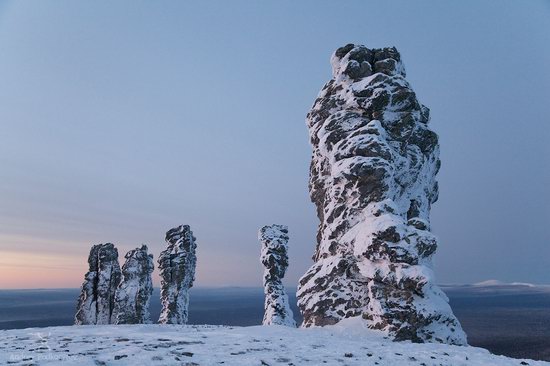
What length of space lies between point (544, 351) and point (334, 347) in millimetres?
161128

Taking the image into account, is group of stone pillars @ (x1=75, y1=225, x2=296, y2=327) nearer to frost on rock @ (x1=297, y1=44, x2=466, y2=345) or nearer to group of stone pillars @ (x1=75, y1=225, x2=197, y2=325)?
group of stone pillars @ (x1=75, y1=225, x2=197, y2=325)

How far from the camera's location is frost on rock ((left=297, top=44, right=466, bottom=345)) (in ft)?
57.6

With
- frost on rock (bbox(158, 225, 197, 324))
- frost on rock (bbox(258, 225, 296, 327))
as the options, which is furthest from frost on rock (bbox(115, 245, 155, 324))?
frost on rock (bbox(258, 225, 296, 327))

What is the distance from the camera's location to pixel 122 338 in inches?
572

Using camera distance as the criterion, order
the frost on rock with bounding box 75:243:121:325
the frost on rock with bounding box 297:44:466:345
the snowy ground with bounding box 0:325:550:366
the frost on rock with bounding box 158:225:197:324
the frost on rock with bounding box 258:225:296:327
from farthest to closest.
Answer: the frost on rock with bounding box 158:225:197:324 → the frost on rock with bounding box 258:225:296:327 → the frost on rock with bounding box 75:243:121:325 → the frost on rock with bounding box 297:44:466:345 → the snowy ground with bounding box 0:325:550:366

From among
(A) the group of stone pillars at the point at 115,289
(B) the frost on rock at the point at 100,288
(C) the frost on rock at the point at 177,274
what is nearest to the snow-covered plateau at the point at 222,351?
(A) the group of stone pillars at the point at 115,289

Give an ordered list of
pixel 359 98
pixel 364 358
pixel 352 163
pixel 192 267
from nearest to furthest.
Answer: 1. pixel 364 358
2. pixel 352 163
3. pixel 359 98
4. pixel 192 267

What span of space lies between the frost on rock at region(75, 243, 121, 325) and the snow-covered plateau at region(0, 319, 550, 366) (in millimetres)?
30181

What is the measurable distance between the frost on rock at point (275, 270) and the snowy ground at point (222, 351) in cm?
3136

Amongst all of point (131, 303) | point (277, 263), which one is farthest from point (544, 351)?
point (131, 303)

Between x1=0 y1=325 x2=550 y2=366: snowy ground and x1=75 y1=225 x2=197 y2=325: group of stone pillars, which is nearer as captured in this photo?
x1=0 y1=325 x2=550 y2=366: snowy ground

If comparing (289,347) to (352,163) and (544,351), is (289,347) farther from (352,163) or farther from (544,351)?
(544,351)

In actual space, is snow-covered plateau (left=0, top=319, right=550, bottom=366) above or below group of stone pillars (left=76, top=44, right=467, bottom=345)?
below

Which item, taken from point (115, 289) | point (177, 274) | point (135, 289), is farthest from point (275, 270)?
point (115, 289)
